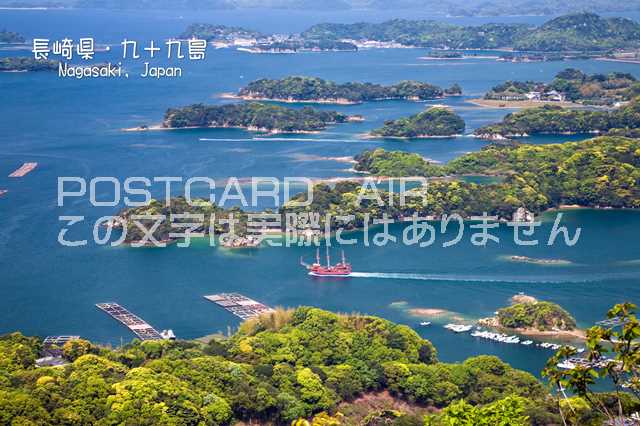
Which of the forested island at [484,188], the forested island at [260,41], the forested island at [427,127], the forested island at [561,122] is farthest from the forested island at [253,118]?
the forested island at [260,41]

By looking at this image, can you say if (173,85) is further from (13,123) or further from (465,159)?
(465,159)

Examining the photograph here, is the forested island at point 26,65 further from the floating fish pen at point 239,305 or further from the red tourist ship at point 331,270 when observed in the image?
the floating fish pen at point 239,305

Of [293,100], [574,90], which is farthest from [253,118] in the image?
[574,90]

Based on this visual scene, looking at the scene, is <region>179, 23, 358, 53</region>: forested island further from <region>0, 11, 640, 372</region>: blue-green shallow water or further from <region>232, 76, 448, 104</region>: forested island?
<region>0, 11, 640, 372</region>: blue-green shallow water

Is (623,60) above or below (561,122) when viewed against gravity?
above

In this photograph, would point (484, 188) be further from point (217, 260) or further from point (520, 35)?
point (520, 35)

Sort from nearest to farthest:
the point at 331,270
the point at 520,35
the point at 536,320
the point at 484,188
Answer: the point at 536,320
the point at 331,270
the point at 484,188
the point at 520,35
